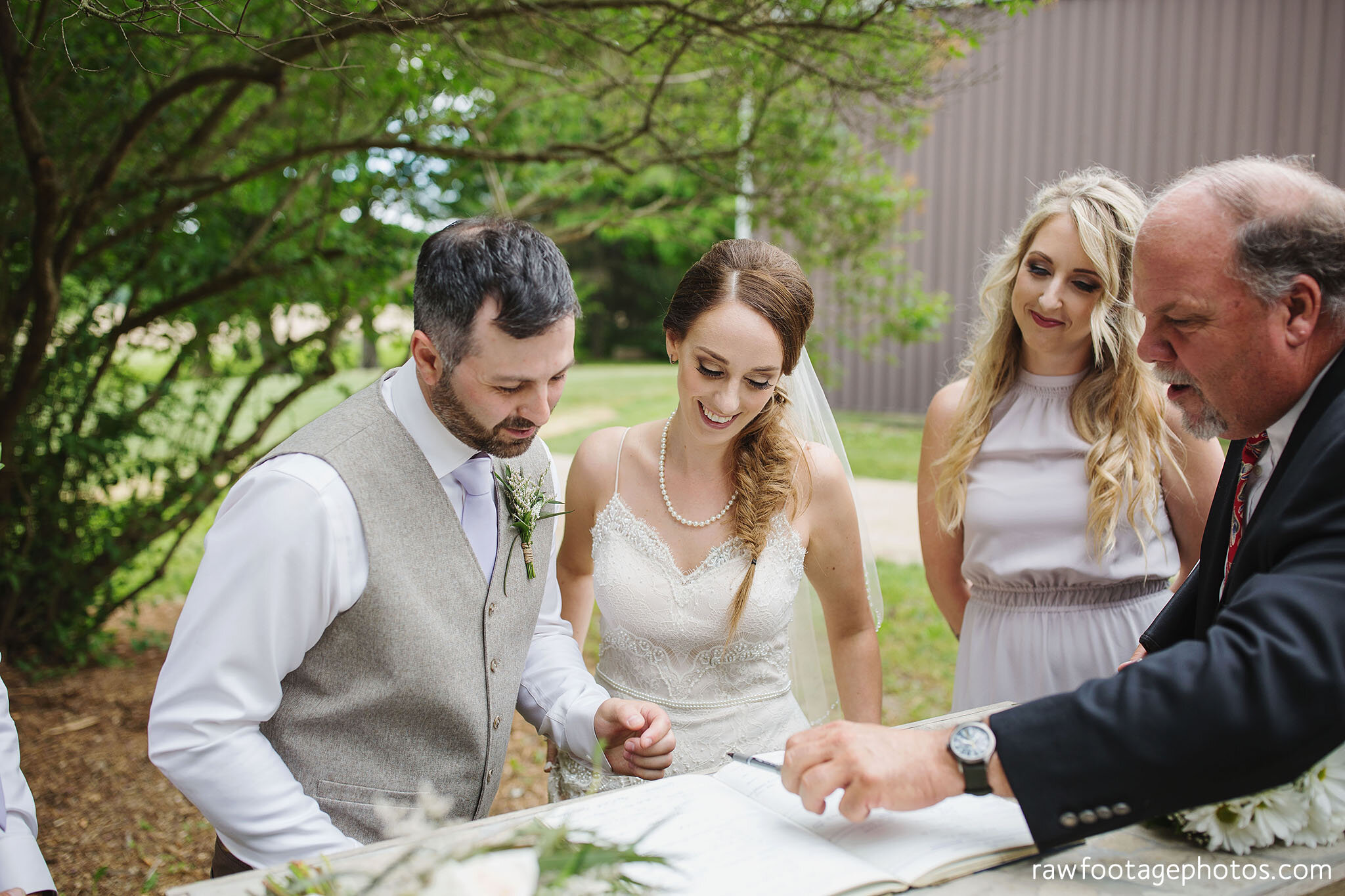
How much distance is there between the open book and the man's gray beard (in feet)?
2.71

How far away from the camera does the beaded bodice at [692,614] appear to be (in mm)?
2840

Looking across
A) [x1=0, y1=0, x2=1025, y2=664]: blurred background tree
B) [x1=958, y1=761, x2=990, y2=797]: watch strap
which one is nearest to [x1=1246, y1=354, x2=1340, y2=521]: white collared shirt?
[x1=958, y1=761, x2=990, y2=797]: watch strap

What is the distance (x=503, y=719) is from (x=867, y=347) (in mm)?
6565

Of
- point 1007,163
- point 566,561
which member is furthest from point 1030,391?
point 1007,163

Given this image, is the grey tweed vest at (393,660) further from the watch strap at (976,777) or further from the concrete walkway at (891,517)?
the concrete walkway at (891,517)

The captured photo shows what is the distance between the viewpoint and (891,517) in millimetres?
10359

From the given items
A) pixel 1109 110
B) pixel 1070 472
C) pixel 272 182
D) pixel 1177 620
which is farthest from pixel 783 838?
pixel 1109 110

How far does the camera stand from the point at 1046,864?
1464mm

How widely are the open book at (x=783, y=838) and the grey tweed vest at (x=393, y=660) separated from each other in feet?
1.64

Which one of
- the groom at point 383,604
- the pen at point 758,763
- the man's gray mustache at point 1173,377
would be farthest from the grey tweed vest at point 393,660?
the man's gray mustache at point 1173,377

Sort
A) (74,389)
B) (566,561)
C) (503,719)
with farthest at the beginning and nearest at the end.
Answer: (74,389)
(566,561)
(503,719)

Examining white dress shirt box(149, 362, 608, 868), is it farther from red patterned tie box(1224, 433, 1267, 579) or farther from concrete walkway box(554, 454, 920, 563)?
concrete walkway box(554, 454, 920, 563)

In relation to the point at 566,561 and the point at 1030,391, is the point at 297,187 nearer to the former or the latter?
the point at 566,561

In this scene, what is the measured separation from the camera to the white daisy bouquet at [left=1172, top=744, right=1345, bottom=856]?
1.45 meters
